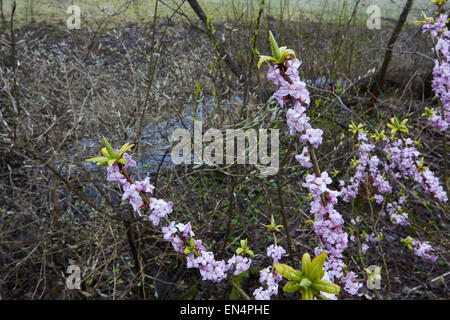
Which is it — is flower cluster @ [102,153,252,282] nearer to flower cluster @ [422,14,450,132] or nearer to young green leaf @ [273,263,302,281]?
young green leaf @ [273,263,302,281]

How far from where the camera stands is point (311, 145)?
48.2 inches

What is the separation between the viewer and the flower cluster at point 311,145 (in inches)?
44.5

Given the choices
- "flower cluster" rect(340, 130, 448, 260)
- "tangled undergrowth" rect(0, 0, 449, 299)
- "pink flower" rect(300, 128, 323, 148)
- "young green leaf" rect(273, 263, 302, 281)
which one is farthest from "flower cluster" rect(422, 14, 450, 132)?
"young green leaf" rect(273, 263, 302, 281)

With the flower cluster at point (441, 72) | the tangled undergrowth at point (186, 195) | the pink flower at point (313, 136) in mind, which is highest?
the flower cluster at point (441, 72)

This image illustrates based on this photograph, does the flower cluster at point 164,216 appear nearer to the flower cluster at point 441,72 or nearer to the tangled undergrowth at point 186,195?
the tangled undergrowth at point 186,195

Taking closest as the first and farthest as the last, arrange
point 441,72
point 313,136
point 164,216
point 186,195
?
point 313,136 < point 164,216 < point 441,72 < point 186,195

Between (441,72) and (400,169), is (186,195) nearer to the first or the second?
(400,169)

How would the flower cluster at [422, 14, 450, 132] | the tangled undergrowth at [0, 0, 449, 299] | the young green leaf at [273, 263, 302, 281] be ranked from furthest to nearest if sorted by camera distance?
the flower cluster at [422, 14, 450, 132], the tangled undergrowth at [0, 0, 449, 299], the young green leaf at [273, 263, 302, 281]

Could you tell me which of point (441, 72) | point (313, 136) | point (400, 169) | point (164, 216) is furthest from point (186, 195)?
point (441, 72)

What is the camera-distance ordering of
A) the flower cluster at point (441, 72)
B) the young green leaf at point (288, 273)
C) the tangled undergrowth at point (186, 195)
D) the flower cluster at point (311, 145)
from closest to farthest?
the young green leaf at point (288, 273) → the flower cluster at point (311, 145) → the tangled undergrowth at point (186, 195) → the flower cluster at point (441, 72)

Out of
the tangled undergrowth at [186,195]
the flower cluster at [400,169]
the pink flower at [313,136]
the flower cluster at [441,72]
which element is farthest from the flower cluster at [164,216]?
the flower cluster at [441,72]

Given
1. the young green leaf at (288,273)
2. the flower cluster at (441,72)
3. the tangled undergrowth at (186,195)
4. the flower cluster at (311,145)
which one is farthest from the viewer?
the flower cluster at (441,72)

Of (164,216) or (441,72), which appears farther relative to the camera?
(441,72)

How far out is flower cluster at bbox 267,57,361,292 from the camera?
1130 millimetres
